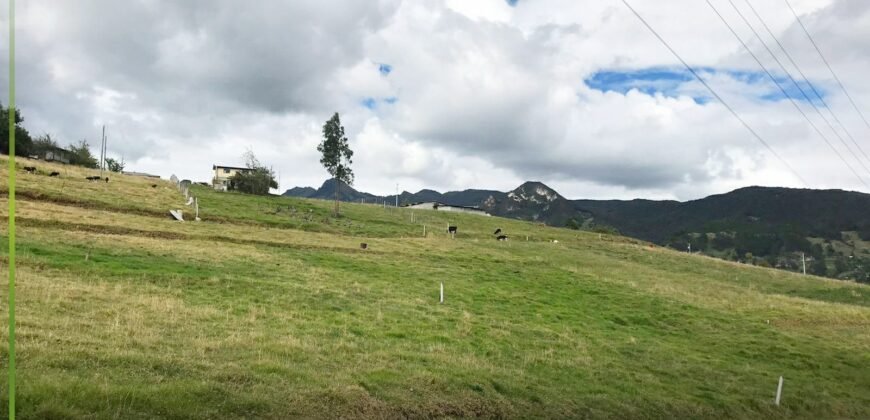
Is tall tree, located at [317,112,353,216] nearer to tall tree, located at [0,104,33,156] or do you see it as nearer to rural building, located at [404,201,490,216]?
tall tree, located at [0,104,33,156]

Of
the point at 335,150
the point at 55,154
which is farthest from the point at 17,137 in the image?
the point at 335,150

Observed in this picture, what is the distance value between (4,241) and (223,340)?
24072 mm

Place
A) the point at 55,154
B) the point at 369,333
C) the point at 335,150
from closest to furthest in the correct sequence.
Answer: the point at 369,333, the point at 335,150, the point at 55,154

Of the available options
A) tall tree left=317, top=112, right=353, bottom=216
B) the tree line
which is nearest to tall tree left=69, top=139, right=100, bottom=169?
the tree line

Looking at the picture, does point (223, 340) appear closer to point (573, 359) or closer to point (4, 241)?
point (573, 359)

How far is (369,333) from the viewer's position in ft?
69.7

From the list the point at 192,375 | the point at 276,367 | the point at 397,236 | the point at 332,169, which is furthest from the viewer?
the point at 332,169

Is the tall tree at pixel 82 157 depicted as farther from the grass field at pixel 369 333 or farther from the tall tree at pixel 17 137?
the grass field at pixel 369 333

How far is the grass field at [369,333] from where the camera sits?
12.0 meters

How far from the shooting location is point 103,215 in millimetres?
50125

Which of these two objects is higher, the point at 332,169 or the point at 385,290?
the point at 332,169

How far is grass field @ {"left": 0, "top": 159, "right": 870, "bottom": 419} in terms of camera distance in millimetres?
12016

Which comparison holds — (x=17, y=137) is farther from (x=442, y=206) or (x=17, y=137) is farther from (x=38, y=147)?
(x=442, y=206)

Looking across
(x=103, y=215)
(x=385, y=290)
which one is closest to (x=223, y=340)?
(x=385, y=290)
